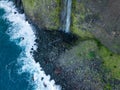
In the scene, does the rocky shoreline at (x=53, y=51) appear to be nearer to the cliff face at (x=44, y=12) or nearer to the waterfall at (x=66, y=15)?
the waterfall at (x=66, y=15)

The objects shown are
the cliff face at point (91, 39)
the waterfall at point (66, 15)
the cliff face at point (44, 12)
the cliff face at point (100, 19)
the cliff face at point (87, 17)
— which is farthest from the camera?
the cliff face at point (44, 12)

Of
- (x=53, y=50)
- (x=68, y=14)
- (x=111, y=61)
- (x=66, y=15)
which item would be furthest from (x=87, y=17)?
(x=53, y=50)

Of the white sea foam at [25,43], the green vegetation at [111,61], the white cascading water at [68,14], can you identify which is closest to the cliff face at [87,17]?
the white cascading water at [68,14]

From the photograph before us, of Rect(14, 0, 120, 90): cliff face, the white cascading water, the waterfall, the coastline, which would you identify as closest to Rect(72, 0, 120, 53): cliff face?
Rect(14, 0, 120, 90): cliff face

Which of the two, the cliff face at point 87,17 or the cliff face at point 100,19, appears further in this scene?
the cliff face at point 87,17

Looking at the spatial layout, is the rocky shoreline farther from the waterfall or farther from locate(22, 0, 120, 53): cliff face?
locate(22, 0, 120, 53): cliff face

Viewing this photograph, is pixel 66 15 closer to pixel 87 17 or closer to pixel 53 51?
pixel 87 17
